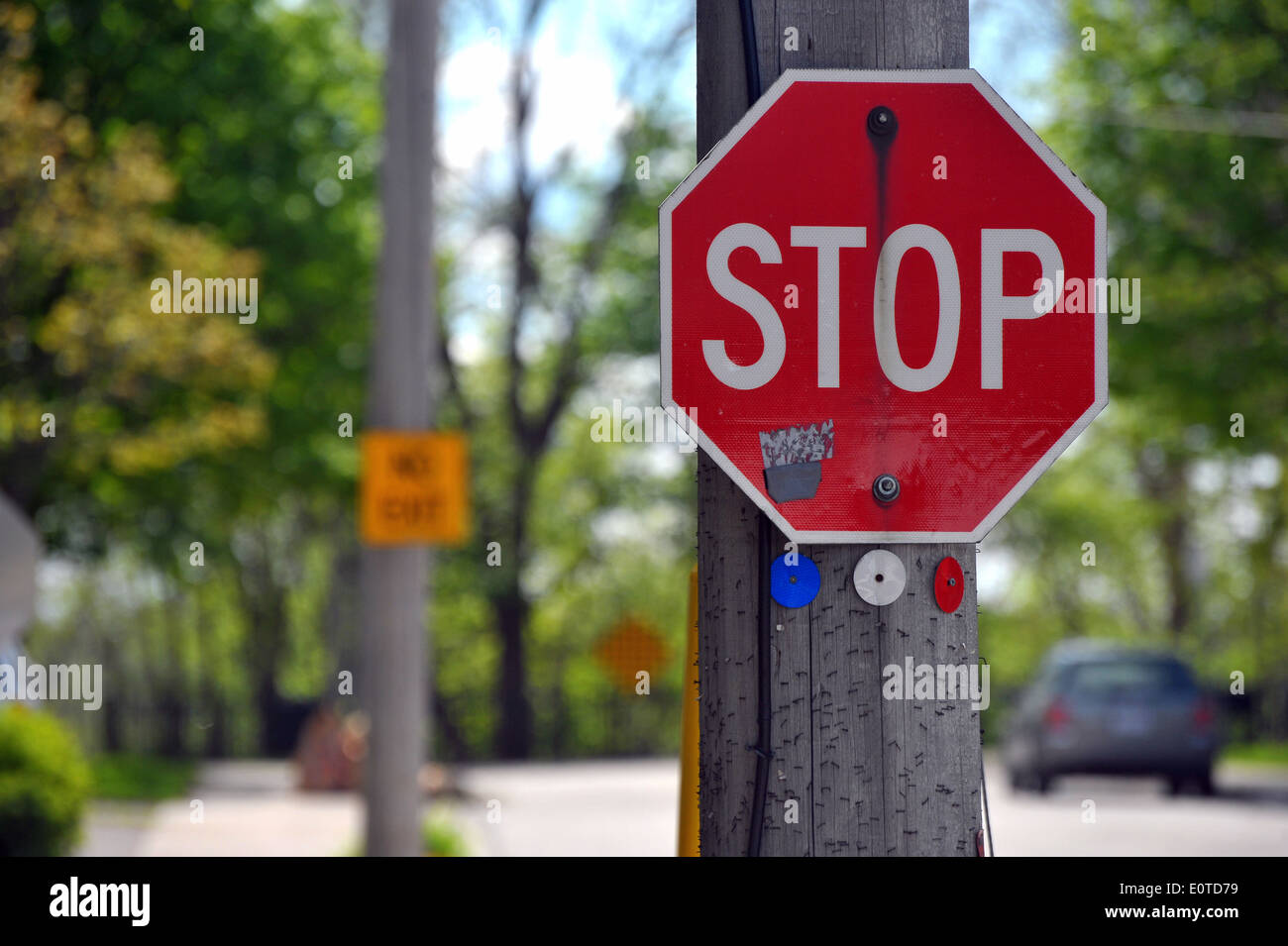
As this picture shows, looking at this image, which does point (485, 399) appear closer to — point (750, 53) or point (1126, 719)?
point (1126, 719)

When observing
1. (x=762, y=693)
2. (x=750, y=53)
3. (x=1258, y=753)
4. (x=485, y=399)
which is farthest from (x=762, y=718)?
(x=485, y=399)

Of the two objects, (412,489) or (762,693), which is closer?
(762,693)

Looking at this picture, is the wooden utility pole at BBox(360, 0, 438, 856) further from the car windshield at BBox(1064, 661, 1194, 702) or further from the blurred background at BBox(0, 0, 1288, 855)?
the car windshield at BBox(1064, 661, 1194, 702)

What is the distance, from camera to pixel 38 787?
10062 mm

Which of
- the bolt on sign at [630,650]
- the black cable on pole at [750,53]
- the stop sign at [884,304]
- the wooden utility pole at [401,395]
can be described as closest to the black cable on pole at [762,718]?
the stop sign at [884,304]

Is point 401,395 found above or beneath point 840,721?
above

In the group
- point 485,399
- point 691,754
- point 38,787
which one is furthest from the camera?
point 485,399

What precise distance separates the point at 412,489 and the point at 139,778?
1497cm

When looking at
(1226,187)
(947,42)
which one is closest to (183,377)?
(1226,187)

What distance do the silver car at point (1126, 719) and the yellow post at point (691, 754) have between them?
14.0 m

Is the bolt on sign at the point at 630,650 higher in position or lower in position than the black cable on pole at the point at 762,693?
lower

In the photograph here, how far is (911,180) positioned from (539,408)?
3134cm

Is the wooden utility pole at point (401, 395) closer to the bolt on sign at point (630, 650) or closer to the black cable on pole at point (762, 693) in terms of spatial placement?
the black cable on pole at point (762, 693)

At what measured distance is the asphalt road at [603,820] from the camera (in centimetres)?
1278
